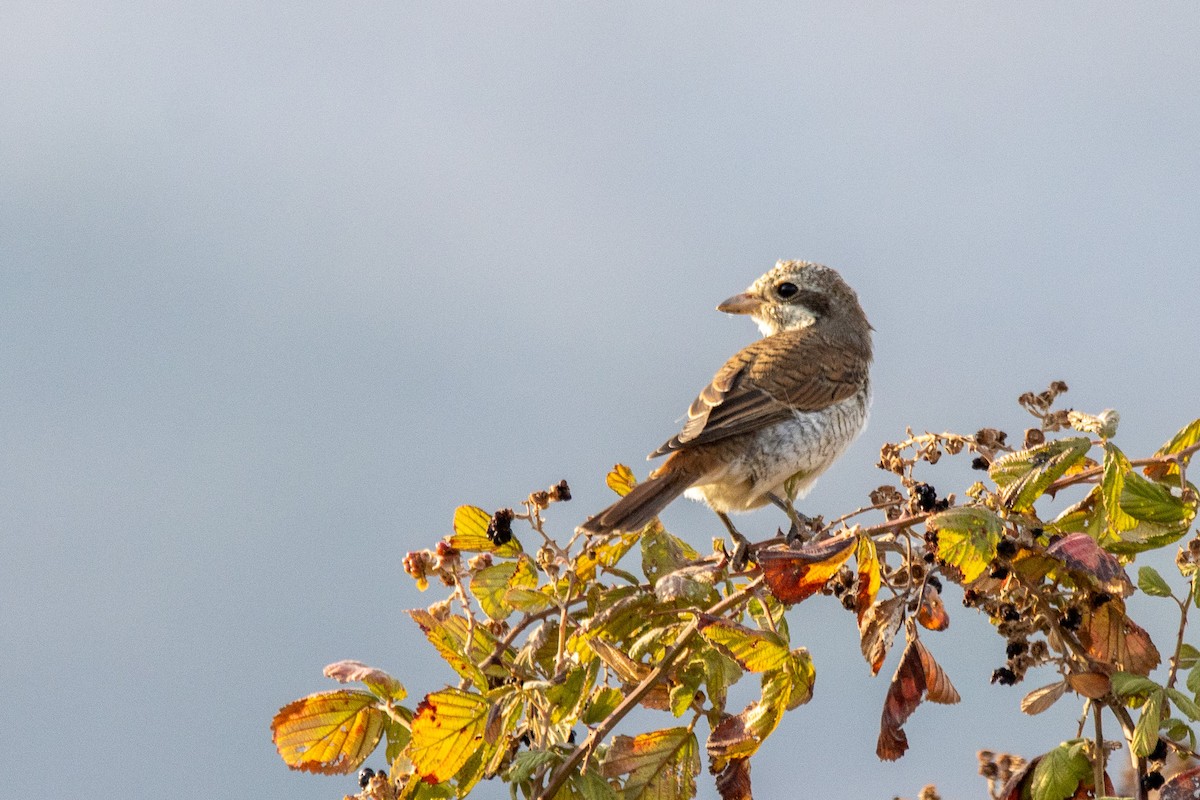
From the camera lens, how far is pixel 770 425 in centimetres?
421

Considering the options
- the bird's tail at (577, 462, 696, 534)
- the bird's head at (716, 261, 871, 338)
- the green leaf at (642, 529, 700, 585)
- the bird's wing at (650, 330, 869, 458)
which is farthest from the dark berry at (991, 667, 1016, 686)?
the bird's head at (716, 261, 871, 338)

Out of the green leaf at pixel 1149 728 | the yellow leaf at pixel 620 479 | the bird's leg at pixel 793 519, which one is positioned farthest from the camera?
the bird's leg at pixel 793 519

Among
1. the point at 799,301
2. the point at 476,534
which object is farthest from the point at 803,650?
the point at 799,301

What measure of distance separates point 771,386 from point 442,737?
2690mm

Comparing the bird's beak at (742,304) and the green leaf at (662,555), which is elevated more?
the bird's beak at (742,304)

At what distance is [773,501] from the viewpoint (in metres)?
4.21

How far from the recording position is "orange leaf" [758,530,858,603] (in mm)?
1911

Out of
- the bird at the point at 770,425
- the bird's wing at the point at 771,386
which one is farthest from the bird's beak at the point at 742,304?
the bird's wing at the point at 771,386

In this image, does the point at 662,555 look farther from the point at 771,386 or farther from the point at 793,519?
the point at 771,386

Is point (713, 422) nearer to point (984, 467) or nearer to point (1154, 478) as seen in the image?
point (984, 467)

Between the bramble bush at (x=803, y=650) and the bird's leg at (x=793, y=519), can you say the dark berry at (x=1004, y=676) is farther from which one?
the bird's leg at (x=793, y=519)

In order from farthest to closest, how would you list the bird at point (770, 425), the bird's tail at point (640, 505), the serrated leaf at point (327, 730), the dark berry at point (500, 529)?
the bird at point (770, 425), the bird's tail at point (640, 505), the dark berry at point (500, 529), the serrated leaf at point (327, 730)

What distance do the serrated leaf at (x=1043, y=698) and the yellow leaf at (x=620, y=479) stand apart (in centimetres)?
113

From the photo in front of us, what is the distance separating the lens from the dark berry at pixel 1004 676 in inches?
78.7
